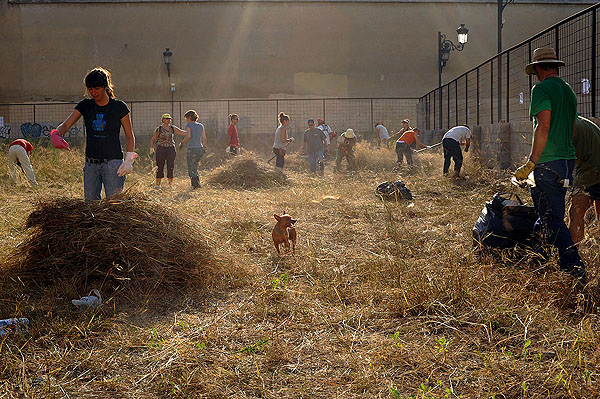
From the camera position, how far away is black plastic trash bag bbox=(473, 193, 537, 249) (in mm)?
4723

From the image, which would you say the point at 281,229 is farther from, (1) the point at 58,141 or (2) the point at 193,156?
(2) the point at 193,156

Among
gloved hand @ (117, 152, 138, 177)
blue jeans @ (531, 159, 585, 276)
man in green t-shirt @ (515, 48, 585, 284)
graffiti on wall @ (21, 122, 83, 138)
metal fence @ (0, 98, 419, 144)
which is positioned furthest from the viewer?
metal fence @ (0, 98, 419, 144)

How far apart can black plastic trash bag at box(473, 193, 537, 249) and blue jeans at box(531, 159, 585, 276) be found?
0.97 ft

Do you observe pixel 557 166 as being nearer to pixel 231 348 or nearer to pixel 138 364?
pixel 231 348

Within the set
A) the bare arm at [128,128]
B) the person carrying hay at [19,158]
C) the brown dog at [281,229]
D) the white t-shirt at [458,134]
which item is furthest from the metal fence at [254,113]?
the brown dog at [281,229]

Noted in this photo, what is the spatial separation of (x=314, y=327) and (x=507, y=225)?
205 cm

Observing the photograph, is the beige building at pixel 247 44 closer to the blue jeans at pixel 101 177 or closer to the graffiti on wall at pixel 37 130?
the graffiti on wall at pixel 37 130

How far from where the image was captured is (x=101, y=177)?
5.66 meters

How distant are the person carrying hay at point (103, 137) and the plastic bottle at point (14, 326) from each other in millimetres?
2018

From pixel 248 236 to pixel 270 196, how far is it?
14.8 ft

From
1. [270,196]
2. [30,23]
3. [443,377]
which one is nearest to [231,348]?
[443,377]

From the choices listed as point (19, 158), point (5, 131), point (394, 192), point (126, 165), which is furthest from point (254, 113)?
point (126, 165)

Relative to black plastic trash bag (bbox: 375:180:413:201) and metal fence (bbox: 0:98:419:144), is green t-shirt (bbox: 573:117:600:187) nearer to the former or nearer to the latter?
black plastic trash bag (bbox: 375:180:413:201)

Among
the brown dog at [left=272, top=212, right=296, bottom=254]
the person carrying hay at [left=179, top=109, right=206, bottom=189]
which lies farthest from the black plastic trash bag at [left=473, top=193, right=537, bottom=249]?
the person carrying hay at [left=179, top=109, right=206, bottom=189]
